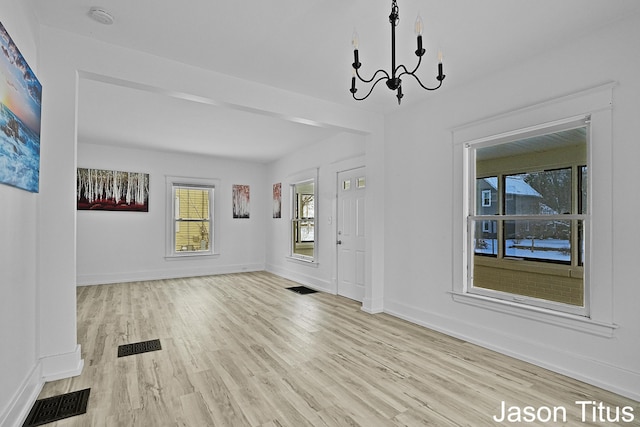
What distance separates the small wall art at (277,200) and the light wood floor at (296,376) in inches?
138

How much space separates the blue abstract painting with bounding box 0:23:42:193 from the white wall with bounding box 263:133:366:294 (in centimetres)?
382

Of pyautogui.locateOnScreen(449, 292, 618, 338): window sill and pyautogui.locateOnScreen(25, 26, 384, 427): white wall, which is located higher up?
pyautogui.locateOnScreen(25, 26, 384, 427): white wall

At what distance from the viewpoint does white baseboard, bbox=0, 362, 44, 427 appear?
1.93 metres

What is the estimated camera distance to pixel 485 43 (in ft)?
9.19

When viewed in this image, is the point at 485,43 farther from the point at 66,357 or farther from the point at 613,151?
the point at 66,357

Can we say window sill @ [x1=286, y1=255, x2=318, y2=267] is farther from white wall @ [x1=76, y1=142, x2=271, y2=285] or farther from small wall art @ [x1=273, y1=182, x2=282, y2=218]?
white wall @ [x1=76, y1=142, x2=271, y2=285]

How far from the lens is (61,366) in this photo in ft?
8.59

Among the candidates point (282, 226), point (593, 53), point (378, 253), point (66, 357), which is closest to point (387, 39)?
point (593, 53)

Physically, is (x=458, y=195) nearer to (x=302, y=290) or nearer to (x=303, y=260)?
(x=302, y=290)

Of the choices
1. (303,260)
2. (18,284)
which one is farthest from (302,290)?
(18,284)

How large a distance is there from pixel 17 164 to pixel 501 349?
13.1ft

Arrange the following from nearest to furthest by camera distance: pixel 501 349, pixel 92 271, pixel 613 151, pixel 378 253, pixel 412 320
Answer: pixel 613 151
pixel 501 349
pixel 412 320
pixel 378 253
pixel 92 271

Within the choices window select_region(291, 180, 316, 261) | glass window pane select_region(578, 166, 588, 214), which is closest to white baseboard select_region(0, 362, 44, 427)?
glass window pane select_region(578, 166, 588, 214)

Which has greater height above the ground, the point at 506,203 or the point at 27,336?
the point at 506,203
